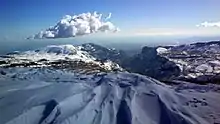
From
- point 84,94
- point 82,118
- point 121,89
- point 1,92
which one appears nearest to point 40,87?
point 1,92

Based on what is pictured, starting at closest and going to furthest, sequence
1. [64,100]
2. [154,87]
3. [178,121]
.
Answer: [178,121]
[64,100]
[154,87]

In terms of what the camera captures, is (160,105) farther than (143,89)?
No

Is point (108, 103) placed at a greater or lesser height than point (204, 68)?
greater

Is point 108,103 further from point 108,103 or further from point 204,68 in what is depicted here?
point 204,68

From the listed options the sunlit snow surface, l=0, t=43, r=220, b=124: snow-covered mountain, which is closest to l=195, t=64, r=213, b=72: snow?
l=0, t=43, r=220, b=124: snow-covered mountain

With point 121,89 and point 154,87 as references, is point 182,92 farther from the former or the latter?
point 121,89

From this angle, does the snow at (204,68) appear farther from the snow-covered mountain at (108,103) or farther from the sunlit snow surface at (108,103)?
the sunlit snow surface at (108,103)

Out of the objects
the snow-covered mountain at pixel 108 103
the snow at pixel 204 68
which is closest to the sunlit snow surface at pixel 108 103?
the snow-covered mountain at pixel 108 103

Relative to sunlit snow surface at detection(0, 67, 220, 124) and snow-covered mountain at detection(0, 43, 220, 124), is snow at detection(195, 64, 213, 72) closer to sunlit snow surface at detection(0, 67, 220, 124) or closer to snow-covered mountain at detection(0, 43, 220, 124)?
snow-covered mountain at detection(0, 43, 220, 124)

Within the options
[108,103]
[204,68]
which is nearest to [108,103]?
[108,103]
